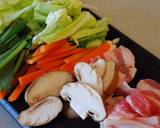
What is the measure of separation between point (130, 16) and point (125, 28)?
0.27 feet

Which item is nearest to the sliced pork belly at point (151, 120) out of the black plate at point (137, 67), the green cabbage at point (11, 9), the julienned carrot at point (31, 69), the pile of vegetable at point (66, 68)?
the pile of vegetable at point (66, 68)

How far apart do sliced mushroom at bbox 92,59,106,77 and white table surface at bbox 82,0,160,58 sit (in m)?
0.29

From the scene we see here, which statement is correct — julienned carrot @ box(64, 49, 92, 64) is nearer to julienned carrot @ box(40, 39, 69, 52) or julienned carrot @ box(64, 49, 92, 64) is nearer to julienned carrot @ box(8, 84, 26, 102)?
julienned carrot @ box(40, 39, 69, 52)

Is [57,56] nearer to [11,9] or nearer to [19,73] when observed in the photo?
[19,73]

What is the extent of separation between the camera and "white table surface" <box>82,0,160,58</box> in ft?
4.23

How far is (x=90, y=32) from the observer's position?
3.74 ft

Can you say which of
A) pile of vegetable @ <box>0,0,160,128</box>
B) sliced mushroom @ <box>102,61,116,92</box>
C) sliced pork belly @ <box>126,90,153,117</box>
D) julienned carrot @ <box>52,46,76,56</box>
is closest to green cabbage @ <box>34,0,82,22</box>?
pile of vegetable @ <box>0,0,160,128</box>

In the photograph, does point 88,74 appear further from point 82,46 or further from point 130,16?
point 130,16

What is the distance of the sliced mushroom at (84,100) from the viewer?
915 millimetres

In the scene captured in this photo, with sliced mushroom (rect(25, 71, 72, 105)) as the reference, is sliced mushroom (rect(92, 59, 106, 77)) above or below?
below

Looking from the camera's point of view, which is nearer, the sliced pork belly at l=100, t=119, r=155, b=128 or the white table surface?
the sliced pork belly at l=100, t=119, r=155, b=128

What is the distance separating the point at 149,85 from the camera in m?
1.01

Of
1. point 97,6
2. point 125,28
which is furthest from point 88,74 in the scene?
point 97,6

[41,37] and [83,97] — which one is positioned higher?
[41,37]
